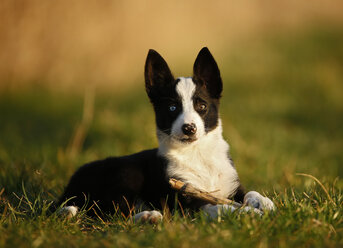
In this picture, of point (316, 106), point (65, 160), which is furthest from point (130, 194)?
point (316, 106)

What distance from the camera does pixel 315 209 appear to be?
10.6 feet

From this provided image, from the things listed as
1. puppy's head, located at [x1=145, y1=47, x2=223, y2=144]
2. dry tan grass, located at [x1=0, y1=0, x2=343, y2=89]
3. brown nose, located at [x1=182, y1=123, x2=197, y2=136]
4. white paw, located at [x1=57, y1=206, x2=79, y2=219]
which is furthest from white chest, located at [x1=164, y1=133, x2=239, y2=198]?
dry tan grass, located at [x1=0, y1=0, x2=343, y2=89]

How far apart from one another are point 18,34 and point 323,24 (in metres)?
9.66

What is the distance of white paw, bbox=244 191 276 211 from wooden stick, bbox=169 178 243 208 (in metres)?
0.08

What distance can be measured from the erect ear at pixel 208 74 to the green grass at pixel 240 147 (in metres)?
0.98

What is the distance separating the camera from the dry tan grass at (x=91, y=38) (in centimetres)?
803

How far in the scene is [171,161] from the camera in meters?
3.68

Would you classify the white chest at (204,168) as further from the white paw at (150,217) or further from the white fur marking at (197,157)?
the white paw at (150,217)

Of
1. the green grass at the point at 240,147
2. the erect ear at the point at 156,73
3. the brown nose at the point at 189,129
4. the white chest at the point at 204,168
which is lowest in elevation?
the green grass at the point at 240,147

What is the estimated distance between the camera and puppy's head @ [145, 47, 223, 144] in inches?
141

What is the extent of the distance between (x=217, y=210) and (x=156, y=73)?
1350mm

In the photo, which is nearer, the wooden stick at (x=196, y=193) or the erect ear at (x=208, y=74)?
the wooden stick at (x=196, y=193)

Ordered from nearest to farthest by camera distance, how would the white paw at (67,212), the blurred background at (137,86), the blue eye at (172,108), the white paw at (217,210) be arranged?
the white paw at (217,210), the white paw at (67,212), the blue eye at (172,108), the blurred background at (137,86)

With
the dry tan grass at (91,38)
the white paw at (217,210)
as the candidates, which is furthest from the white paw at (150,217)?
the dry tan grass at (91,38)
